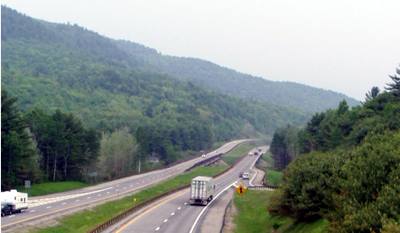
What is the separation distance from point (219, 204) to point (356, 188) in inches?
2002

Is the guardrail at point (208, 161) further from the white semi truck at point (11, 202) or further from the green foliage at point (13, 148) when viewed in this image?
the white semi truck at point (11, 202)

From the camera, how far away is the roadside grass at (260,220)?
47.1m

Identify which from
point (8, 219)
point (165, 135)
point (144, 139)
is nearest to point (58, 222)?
point (8, 219)

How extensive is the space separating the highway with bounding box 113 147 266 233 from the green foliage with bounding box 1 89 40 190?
66.0 feet

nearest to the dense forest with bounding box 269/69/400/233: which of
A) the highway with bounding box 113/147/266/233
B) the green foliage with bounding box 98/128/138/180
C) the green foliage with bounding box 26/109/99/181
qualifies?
the highway with bounding box 113/147/266/233

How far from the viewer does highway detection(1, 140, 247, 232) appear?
56.0 meters

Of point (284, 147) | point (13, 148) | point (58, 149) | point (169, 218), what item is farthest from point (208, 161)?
point (169, 218)

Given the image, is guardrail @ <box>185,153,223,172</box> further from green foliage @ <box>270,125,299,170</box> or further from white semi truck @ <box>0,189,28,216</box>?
white semi truck @ <box>0,189,28,216</box>

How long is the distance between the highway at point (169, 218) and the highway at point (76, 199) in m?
7.15

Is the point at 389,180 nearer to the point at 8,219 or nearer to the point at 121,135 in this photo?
the point at 8,219

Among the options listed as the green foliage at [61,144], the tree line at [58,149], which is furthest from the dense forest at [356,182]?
the green foliage at [61,144]

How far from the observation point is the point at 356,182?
31531mm

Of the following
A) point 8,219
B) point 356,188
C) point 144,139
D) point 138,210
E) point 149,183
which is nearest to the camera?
point 356,188

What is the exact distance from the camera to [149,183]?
371ft
